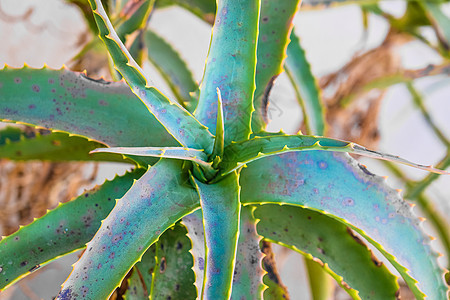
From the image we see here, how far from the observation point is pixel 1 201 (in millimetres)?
641

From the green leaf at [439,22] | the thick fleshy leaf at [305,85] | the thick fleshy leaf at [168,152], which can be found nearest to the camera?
the thick fleshy leaf at [168,152]

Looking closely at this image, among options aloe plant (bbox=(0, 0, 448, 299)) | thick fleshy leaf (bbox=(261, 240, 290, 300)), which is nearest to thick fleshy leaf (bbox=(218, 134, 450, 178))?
aloe plant (bbox=(0, 0, 448, 299))

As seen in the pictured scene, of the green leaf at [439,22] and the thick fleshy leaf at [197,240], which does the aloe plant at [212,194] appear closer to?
the thick fleshy leaf at [197,240]

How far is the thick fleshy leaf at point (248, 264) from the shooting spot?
0.30 meters

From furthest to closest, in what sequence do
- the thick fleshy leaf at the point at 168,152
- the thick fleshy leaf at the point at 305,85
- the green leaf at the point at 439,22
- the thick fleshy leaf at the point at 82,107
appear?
1. the green leaf at the point at 439,22
2. the thick fleshy leaf at the point at 305,85
3. the thick fleshy leaf at the point at 82,107
4. the thick fleshy leaf at the point at 168,152

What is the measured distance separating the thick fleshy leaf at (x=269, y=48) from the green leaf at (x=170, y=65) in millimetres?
212

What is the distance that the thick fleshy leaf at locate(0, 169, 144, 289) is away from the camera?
0.31m

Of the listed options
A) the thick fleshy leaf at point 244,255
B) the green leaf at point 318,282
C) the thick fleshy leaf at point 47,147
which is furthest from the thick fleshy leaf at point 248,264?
the green leaf at point 318,282

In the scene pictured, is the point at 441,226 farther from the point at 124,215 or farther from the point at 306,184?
the point at 124,215

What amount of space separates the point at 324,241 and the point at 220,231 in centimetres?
13

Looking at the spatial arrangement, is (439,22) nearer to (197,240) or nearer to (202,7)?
(202,7)

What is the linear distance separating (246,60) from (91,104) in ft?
0.42

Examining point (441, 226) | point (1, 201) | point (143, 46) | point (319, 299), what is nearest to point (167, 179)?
point (143, 46)

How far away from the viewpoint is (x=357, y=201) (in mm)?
310
